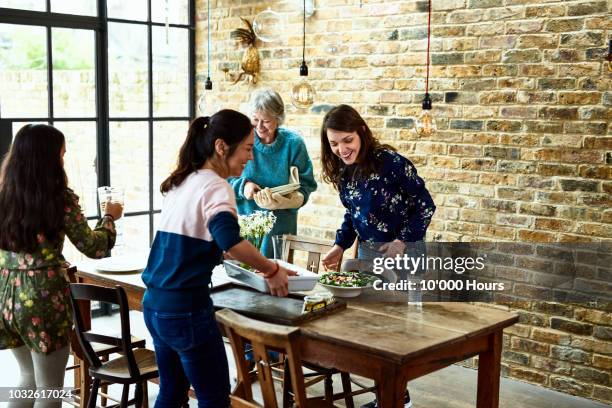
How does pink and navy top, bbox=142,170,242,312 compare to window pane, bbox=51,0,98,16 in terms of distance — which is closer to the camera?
pink and navy top, bbox=142,170,242,312

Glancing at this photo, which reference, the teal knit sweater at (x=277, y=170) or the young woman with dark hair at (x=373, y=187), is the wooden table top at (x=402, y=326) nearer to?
the young woman with dark hair at (x=373, y=187)

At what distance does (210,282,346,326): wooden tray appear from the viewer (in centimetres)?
309

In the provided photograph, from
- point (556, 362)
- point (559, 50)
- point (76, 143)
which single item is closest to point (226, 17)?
point (76, 143)

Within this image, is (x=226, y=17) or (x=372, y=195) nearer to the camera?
(x=372, y=195)

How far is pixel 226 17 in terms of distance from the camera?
6.19 meters

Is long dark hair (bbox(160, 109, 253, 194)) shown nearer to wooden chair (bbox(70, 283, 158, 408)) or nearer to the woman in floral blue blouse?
wooden chair (bbox(70, 283, 158, 408))

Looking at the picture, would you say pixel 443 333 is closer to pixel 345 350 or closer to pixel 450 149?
pixel 345 350

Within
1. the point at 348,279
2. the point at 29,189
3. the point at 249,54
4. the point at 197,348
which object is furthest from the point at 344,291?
the point at 249,54

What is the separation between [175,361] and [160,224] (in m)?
0.52

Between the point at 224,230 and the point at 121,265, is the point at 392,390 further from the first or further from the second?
the point at 121,265

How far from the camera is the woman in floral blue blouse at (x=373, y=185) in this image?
3.70 metres

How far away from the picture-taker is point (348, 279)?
3.49m

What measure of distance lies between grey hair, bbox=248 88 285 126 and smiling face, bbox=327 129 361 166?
33.2 inches

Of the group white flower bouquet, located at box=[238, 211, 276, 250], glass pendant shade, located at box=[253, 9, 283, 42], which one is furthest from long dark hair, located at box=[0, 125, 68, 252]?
glass pendant shade, located at box=[253, 9, 283, 42]
